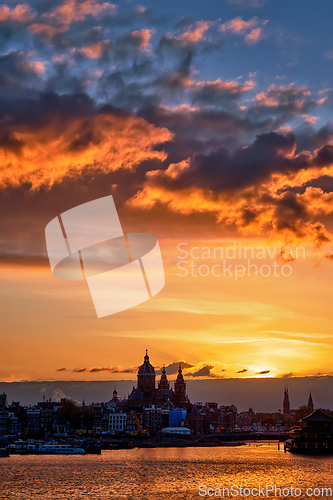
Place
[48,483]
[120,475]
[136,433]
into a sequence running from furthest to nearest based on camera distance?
[136,433] → [120,475] → [48,483]

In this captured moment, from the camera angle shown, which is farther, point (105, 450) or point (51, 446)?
point (105, 450)

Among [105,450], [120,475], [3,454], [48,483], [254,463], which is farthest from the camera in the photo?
[105,450]

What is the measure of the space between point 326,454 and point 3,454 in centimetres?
7181

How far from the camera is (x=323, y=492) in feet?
248

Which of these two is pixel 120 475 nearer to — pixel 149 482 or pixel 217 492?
pixel 149 482

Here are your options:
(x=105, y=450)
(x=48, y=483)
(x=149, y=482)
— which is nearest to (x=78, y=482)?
(x=48, y=483)

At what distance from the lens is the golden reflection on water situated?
243 feet

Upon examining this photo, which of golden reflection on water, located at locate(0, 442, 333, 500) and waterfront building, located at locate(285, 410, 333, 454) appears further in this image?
waterfront building, located at locate(285, 410, 333, 454)

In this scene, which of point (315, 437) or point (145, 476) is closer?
point (145, 476)

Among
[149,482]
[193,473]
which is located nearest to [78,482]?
[149,482]

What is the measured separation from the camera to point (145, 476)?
90312 millimetres

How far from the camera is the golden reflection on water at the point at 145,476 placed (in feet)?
243

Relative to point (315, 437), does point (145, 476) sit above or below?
below

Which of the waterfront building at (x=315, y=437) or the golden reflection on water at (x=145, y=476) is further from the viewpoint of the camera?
the waterfront building at (x=315, y=437)
